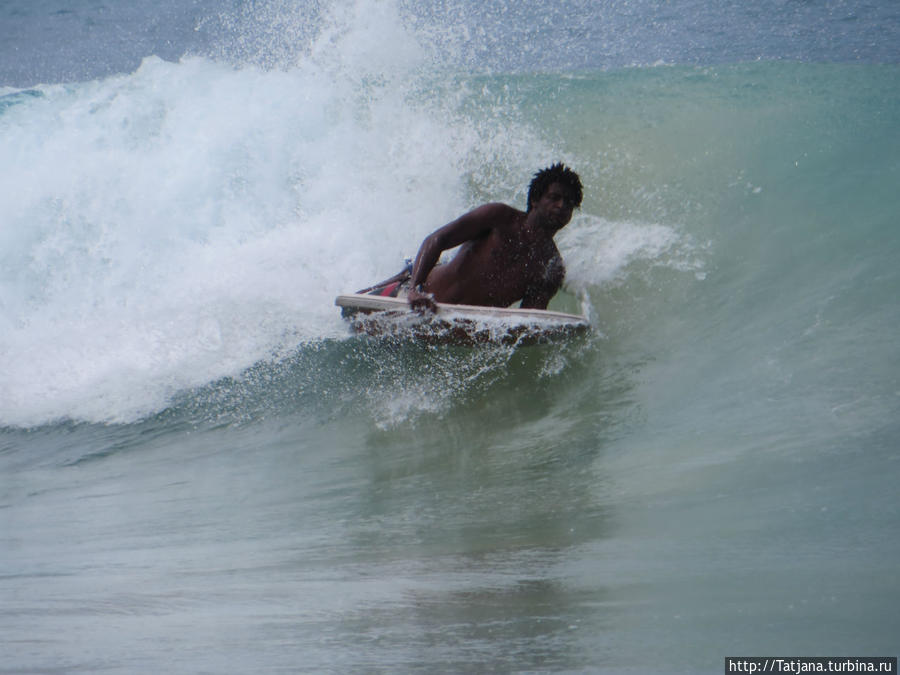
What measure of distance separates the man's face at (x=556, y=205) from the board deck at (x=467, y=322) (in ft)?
1.66

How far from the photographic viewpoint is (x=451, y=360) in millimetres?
4051

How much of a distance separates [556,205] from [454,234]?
1.72 feet

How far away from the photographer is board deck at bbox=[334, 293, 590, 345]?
11.3 feet

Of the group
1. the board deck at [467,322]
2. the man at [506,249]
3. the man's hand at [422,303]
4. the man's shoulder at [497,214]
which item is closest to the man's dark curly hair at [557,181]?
the man at [506,249]

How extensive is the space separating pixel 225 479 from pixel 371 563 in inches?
55.1

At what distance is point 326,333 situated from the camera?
4.71 m

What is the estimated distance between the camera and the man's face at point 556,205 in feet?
12.2

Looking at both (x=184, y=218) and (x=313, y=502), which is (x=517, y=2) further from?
(x=313, y=502)

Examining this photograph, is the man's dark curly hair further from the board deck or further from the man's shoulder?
the board deck

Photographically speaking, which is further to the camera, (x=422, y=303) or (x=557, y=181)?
(x=557, y=181)

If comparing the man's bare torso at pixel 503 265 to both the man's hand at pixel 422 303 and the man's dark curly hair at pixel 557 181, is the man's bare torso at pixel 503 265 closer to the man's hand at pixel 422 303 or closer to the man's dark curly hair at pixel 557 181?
the man's dark curly hair at pixel 557 181

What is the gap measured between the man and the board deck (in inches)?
7.8

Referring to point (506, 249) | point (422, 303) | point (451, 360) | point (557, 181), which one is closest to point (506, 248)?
point (506, 249)

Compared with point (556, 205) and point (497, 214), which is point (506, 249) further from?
point (556, 205)
